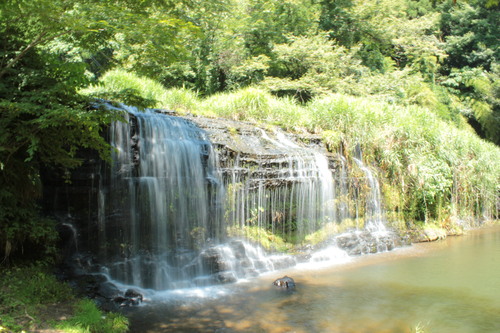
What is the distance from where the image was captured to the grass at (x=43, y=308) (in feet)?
13.9

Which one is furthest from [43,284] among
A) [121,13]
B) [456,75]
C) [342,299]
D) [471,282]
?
[456,75]

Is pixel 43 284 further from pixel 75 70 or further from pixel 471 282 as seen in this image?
pixel 471 282

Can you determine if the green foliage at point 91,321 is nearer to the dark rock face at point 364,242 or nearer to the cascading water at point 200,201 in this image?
the cascading water at point 200,201

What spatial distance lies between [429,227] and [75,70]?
34.6 ft

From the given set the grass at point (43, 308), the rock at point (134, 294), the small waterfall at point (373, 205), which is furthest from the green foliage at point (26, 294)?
the small waterfall at point (373, 205)

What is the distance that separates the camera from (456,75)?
24.0 meters

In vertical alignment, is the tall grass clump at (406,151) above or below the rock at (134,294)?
above

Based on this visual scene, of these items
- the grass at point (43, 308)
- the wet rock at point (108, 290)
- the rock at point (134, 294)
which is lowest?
the rock at point (134, 294)

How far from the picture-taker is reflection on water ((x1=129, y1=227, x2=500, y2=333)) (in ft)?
17.1

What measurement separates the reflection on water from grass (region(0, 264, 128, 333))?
565 millimetres

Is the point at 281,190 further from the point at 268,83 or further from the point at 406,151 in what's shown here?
the point at 268,83

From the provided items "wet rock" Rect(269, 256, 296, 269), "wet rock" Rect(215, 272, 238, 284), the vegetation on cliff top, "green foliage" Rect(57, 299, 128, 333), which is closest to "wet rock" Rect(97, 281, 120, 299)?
"green foliage" Rect(57, 299, 128, 333)

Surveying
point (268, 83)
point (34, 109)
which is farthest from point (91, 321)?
point (268, 83)

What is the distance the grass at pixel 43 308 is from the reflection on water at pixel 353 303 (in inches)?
22.3
